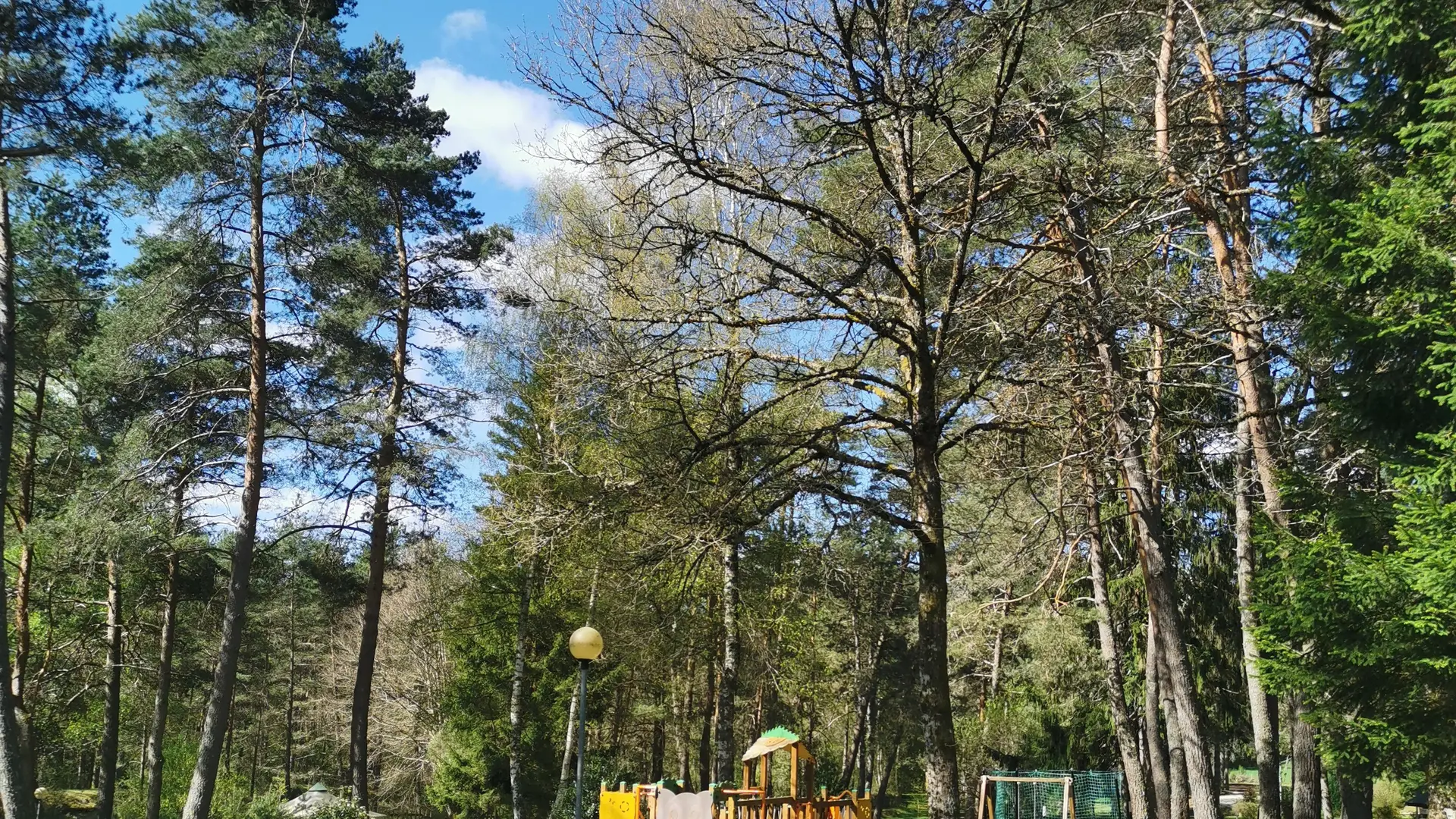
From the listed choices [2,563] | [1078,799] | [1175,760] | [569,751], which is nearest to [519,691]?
[569,751]

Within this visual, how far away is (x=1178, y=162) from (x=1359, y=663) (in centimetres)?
399

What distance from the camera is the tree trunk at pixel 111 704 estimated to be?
747 inches

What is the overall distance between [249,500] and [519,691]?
7.17 meters

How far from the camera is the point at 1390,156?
8312 mm

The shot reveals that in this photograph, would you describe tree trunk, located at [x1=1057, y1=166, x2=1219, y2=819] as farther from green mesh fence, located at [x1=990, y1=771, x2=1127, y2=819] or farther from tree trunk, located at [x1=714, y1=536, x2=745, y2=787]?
green mesh fence, located at [x1=990, y1=771, x2=1127, y2=819]

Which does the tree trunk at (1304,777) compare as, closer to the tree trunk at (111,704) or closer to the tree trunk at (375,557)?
the tree trunk at (375,557)

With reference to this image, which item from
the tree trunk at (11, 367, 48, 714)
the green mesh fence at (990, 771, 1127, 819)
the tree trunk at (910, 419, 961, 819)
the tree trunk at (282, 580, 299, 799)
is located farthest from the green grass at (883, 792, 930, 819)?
the tree trunk at (910, 419, 961, 819)

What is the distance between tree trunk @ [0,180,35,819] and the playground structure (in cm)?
719

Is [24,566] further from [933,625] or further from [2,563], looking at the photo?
[933,625]

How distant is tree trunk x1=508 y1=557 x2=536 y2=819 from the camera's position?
19.2m

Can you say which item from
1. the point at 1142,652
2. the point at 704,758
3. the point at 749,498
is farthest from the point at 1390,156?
the point at 704,758

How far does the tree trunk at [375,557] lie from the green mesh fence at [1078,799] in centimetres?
1102

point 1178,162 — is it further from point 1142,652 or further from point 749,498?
point 1142,652

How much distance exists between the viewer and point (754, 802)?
13.0 metres
